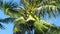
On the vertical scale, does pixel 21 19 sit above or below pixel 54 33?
above

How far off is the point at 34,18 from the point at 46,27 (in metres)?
0.89

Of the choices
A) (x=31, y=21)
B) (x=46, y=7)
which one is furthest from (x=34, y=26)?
(x=46, y=7)

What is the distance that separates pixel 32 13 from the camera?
15.7 metres

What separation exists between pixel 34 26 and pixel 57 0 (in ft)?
7.47

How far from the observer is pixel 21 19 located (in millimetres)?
15352

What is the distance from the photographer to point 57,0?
16.1 metres

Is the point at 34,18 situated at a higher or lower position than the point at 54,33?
higher

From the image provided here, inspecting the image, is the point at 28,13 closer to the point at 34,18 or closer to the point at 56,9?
the point at 34,18

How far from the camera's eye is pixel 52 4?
15930 millimetres

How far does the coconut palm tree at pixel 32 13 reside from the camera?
15203 mm

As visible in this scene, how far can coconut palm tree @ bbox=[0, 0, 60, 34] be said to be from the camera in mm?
15203

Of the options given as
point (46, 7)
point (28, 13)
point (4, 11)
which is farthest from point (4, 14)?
point (46, 7)

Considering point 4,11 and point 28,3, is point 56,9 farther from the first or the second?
point 4,11

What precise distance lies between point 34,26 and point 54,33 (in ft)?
4.15
